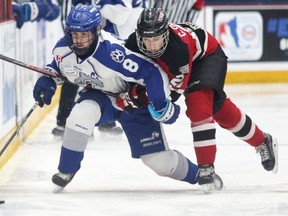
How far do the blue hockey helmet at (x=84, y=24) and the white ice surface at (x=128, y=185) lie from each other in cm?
53

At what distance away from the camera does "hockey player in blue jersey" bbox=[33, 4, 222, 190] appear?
3.46 metres

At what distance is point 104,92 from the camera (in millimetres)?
3646

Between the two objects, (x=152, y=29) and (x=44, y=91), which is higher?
(x=152, y=29)

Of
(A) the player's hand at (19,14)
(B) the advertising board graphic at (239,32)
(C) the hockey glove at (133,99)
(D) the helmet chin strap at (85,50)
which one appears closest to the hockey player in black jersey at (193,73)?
(C) the hockey glove at (133,99)

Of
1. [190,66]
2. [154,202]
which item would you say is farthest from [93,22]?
[154,202]

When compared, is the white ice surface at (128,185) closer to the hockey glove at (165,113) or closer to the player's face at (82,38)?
the hockey glove at (165,113)

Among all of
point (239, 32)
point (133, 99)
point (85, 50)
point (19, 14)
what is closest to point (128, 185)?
point (133, 99)

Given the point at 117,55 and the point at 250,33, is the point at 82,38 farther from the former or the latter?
the point at 250,33

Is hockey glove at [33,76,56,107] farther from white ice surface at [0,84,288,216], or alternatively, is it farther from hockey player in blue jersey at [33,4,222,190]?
white ice surface at [0,84,288,216]

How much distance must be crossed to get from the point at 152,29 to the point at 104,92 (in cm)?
36

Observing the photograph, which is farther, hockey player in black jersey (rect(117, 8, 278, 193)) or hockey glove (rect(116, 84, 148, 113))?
hockey glove (rect(116, 84, 148, 113))

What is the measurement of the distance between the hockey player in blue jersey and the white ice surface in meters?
0.13

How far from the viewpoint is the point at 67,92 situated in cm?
518

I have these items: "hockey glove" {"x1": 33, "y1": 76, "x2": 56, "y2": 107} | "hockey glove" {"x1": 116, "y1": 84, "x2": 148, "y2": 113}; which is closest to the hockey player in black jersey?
"hockey glove" {"x1": 116, "y1": 84, "x2": 148, "y2": 113}
